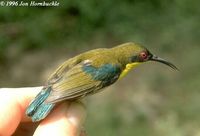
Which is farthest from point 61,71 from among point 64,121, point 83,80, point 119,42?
point 119,42

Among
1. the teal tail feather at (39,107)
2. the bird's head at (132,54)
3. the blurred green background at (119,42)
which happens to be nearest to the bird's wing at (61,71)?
the teal tail feather at (39,107)

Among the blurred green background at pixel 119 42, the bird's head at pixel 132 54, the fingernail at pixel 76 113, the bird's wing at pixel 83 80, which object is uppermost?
the bird's head at pixel 132 54

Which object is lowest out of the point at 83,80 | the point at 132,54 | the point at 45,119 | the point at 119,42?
the point at 119,42

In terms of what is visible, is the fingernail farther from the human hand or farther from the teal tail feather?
the teal tail feather

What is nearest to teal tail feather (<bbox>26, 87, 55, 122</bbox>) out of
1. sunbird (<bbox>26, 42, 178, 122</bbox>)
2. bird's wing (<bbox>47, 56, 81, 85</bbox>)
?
sunbird (<bbox>26, 42, 178, 122</bbox>)

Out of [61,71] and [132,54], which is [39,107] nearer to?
[61,71]

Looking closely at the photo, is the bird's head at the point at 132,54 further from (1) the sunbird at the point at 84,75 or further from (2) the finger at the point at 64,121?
(2) the finger at the point at 64,121


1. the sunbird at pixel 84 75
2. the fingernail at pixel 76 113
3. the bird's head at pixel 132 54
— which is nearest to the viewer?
the fingernail at pixel 76 113

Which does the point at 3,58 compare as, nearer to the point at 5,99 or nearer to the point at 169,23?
the point at 169,23
